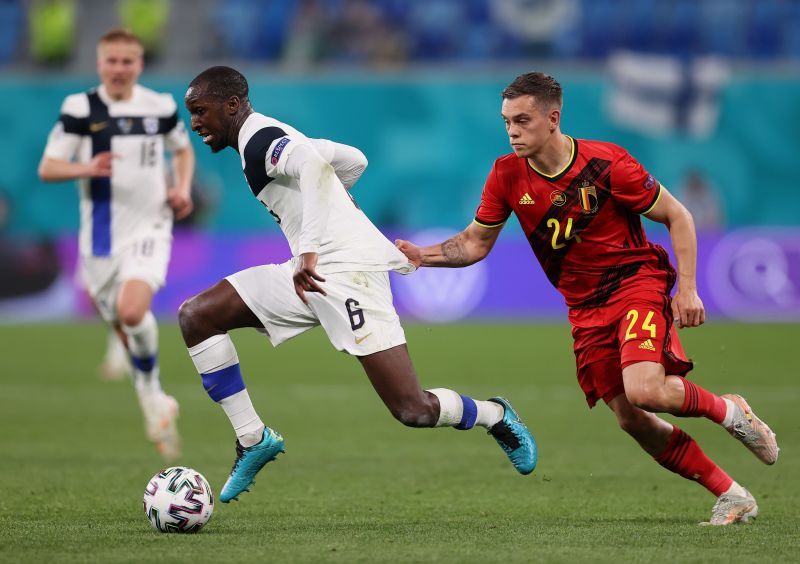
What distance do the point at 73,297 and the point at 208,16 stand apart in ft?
25.7

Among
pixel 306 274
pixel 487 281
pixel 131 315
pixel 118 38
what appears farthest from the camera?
pixel 487 281

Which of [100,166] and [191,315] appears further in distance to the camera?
[100,166]

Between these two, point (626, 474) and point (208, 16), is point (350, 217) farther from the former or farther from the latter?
point (208, 16)

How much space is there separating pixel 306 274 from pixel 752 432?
7.44 feet

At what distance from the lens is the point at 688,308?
5918mm

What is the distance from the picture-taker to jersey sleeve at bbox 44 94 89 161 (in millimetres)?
9125

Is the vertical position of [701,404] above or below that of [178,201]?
above

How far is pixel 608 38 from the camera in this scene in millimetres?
24891

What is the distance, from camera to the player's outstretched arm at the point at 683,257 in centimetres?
593

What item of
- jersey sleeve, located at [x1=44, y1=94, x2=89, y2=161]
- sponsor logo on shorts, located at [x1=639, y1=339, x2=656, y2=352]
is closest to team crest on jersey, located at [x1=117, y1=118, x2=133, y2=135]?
jersey sleeve, located at [x1=44, y1=94, x2=89, y2=161]

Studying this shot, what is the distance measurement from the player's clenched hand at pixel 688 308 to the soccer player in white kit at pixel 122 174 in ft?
14.0

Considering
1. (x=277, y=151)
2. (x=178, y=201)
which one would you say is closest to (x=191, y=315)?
(x=277, y=151)

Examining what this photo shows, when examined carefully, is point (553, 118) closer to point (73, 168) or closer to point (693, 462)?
point (693, 462)

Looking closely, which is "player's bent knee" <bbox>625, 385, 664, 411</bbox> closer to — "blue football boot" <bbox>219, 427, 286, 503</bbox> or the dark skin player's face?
"blue football boot" <bbox>219, 427, 286, 503</bbox>
